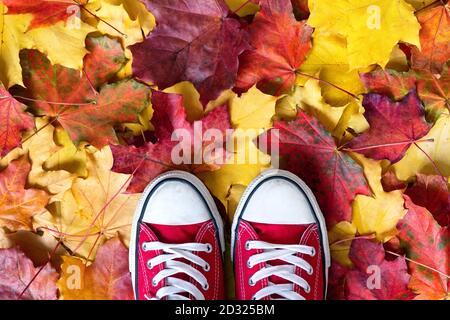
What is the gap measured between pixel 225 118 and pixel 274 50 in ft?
0.56

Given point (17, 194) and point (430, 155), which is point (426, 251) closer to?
point (430, 155)

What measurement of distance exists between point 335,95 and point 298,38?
15cm

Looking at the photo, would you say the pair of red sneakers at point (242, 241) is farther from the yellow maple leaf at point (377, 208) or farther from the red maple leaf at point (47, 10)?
the red maple leaf at point (47, 10)

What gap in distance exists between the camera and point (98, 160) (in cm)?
104

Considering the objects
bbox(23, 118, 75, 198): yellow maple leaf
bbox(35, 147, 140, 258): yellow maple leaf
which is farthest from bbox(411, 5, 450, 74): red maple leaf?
bbox(23, 118, 75, 198): yellow maple leaf

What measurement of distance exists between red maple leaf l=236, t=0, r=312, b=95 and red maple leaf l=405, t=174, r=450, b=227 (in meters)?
0.35

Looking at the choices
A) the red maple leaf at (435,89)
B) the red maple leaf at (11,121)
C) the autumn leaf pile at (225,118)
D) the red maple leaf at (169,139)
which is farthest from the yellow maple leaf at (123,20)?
the red maple leaf at (435,89)

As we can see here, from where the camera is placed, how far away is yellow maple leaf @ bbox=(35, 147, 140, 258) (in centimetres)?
103

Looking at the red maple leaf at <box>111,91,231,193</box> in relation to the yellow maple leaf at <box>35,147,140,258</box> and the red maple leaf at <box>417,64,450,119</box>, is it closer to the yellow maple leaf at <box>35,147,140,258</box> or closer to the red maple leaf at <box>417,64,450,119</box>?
the yellow maple leaf at <box>35,147,140,258</box>

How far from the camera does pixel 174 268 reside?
3.31ft

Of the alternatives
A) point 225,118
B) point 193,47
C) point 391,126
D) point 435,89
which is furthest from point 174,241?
point 435,89

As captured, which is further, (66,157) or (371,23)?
(66,157)

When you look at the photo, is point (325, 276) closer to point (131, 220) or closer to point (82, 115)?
point (131, 220)
